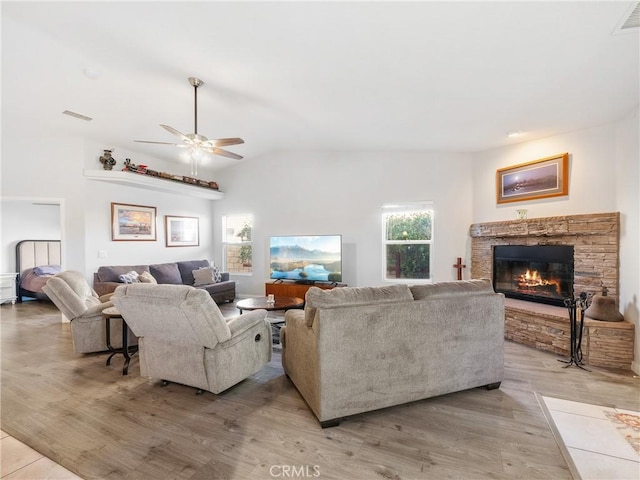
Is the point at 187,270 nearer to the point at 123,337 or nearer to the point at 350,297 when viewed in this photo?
the point at 123,337

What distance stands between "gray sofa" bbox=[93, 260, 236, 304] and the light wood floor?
1875 millimetres

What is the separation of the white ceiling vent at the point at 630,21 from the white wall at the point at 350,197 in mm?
2998

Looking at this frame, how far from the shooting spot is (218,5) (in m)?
2.21

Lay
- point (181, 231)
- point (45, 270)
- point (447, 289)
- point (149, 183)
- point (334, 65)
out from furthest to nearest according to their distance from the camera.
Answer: point (45, 270), point (181, 231), point (149, 183), point (334, 65), point (447, 289)

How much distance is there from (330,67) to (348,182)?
299 centimetres

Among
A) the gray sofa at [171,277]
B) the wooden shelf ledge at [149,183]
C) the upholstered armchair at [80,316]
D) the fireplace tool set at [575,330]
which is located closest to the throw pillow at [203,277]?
the gray sofa at [171,277]

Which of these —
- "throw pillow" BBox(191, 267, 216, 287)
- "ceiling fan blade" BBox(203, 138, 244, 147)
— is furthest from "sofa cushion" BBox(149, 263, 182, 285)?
"ceiling fan blade" BBox(203, 138, 244, 147)

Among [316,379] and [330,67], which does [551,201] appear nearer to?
[330,67]

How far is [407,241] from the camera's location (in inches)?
215

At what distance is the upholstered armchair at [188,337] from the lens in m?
2.33

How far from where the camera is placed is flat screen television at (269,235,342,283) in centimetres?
555

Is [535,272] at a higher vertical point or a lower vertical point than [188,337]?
higher

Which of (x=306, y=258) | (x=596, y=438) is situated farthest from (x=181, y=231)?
(x=596, y=438)

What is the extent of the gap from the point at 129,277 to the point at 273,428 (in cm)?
398
